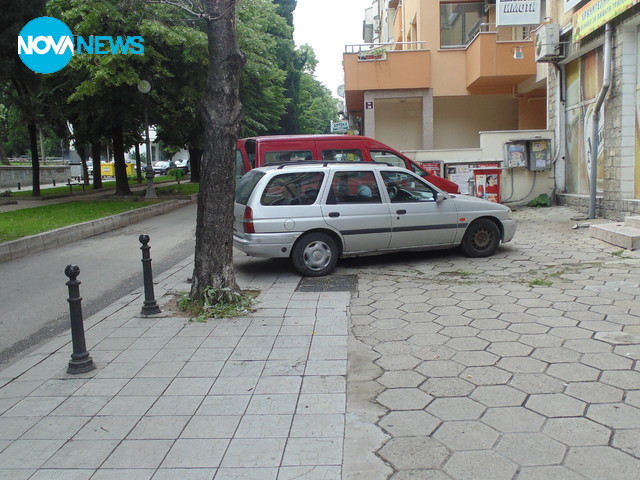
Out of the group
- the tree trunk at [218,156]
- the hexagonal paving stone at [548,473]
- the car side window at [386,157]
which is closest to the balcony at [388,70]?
the car side window at [386,157]

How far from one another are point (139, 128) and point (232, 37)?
746 inches

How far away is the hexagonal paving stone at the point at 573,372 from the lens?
4.22 meters

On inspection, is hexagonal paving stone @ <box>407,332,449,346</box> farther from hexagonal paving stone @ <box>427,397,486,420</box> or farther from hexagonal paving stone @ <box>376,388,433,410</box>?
hexagonal paving stone @ <box>427,397,486,420</box>

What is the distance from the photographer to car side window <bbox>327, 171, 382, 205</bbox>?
8297mm

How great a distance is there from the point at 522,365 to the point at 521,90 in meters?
17.1

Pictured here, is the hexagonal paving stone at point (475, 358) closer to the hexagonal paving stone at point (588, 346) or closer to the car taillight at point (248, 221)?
the hexagonal paving stone at point (588, 346)

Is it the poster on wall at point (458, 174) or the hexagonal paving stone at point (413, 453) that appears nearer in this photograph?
the hexagonal paving stone at point (413, 453)

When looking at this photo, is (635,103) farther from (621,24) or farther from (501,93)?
A: (501,93)

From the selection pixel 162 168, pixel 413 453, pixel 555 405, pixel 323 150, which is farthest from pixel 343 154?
pixel 162 168

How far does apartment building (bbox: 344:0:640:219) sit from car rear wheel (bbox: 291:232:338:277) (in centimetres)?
664

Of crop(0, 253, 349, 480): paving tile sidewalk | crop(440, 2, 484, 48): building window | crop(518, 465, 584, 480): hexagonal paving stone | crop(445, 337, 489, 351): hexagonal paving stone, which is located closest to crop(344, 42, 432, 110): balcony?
crop(440, 2, 484, 48): building window

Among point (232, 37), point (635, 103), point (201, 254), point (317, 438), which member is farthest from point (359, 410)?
point (635, 103)

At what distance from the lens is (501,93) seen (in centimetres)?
2055

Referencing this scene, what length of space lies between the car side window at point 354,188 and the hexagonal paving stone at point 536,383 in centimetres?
442
